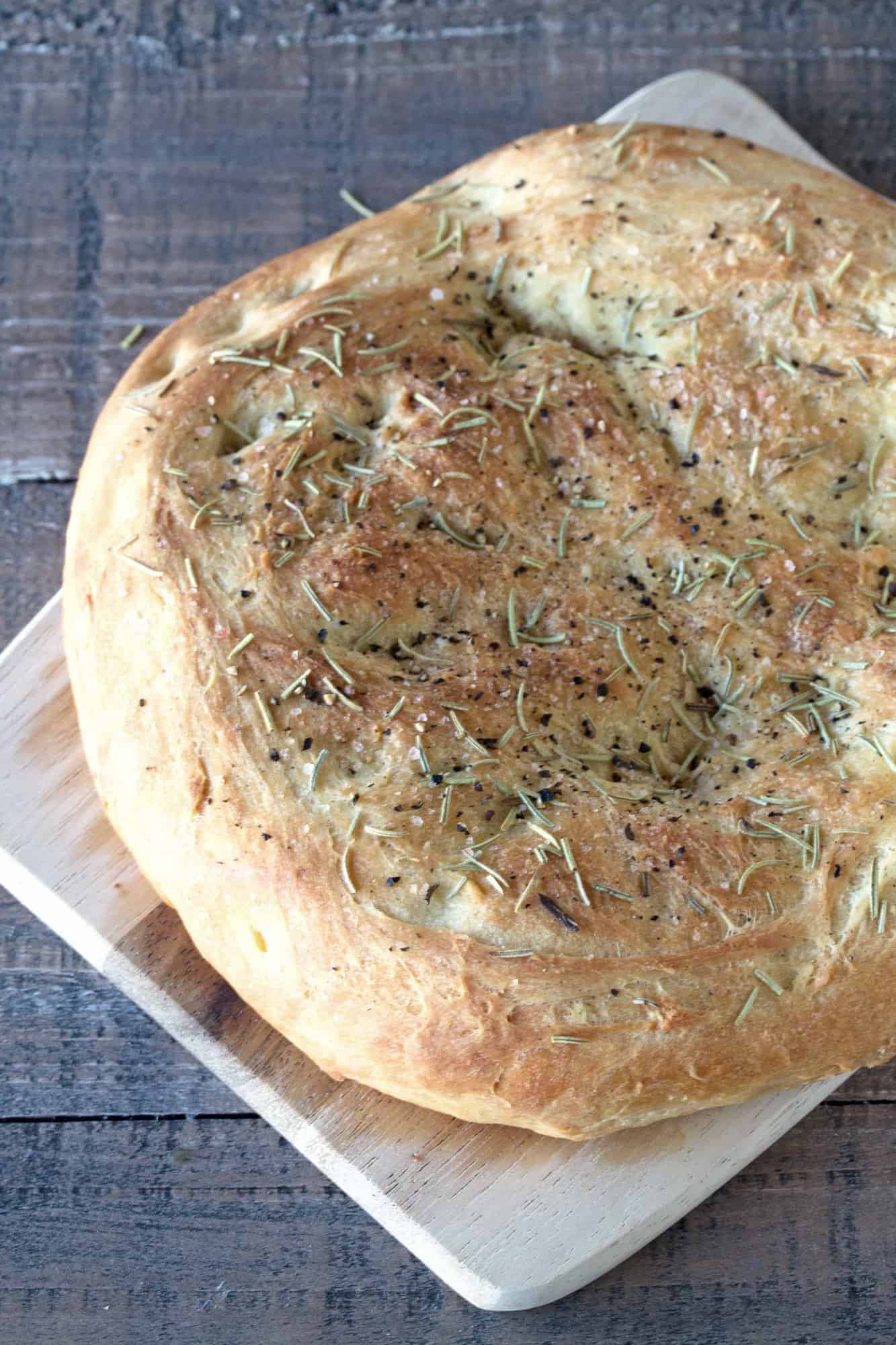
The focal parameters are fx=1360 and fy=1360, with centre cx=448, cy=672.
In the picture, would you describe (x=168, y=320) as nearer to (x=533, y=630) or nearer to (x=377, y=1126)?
(x=533, y=630)

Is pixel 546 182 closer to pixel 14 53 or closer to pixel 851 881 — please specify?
pixel 851 881

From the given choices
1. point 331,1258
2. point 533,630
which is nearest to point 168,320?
point 533,630

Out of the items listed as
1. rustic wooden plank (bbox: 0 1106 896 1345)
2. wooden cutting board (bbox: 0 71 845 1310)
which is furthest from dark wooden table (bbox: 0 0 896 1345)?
wooden cutting board (bbox: 0 71 845 1310)

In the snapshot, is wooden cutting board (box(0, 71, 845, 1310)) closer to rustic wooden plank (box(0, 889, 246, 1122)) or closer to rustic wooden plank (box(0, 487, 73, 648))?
rustic wooden plank (box(0, 889, 246, 1122))

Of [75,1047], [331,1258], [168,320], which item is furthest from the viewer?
[168,320]

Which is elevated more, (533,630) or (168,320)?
(168,320)

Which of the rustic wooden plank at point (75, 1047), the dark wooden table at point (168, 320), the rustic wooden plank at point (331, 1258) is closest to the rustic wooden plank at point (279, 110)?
the dark wooden table at point (168, 320)
